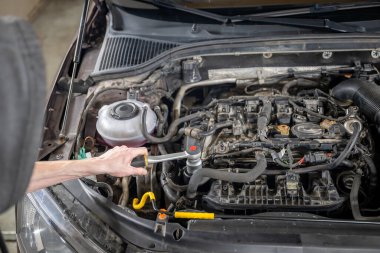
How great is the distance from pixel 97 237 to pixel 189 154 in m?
0.45

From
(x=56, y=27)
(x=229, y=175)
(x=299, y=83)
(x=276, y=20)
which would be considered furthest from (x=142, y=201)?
(x=56, y=27)

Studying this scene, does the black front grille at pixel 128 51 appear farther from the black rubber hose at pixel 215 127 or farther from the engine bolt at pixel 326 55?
the engine bolt at pixel 326 55

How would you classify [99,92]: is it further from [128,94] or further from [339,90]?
[339,90]

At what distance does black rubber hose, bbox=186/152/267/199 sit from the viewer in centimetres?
154

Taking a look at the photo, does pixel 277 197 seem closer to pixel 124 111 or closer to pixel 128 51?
pixel 124 111

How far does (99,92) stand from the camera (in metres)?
2.04

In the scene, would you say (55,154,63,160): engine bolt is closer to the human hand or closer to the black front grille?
the human hand

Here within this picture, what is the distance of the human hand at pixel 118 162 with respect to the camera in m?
1.43

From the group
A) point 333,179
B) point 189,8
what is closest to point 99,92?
point 189,8

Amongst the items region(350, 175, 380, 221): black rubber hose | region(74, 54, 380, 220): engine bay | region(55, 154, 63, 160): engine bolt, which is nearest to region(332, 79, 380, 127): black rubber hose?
region(74, 54, 380, 220): engine bay

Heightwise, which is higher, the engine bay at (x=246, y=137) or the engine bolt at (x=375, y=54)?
the engine bolt at (x=375, y=54)

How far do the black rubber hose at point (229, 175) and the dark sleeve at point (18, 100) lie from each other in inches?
31.5

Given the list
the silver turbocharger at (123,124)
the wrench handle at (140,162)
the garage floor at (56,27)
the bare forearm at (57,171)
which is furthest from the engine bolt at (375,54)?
the garage floor at (56,27)

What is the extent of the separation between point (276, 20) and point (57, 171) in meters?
1.33
